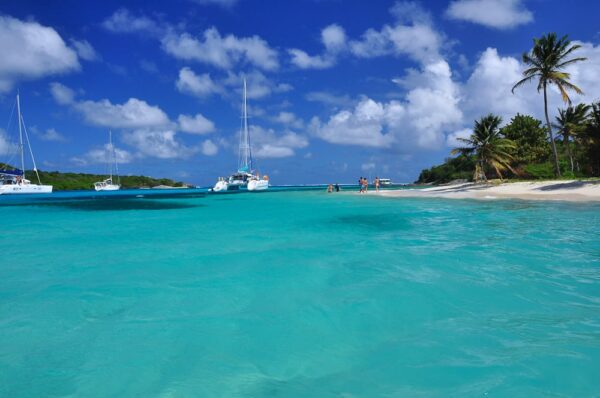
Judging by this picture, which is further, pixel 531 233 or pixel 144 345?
pixel 531 233

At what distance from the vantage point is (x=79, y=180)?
428ft

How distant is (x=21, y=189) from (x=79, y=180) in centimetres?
6194

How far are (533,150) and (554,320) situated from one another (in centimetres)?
5308

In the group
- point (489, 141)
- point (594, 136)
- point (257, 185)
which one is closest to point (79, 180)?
point (257, 185)

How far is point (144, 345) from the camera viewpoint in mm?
4547

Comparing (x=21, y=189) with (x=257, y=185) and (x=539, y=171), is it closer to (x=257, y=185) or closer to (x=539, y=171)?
(x=257, y=185)

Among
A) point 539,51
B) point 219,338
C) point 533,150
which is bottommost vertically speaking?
point 219,338

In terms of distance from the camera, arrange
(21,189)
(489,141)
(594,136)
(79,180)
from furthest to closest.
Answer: (79,180) → (21,189) → (489,141) → (594,136)

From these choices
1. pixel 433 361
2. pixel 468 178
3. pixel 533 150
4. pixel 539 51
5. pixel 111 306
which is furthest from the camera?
pixel 468 178

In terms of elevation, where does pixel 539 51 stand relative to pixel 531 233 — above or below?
above

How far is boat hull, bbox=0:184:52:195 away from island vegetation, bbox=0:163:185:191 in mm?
20391

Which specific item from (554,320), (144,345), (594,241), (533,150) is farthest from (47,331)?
(533,150)

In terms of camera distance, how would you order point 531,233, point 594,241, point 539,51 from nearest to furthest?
point 594,241 → point 531,233 → point 539,51

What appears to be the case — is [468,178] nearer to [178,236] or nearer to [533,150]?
[533,150]
